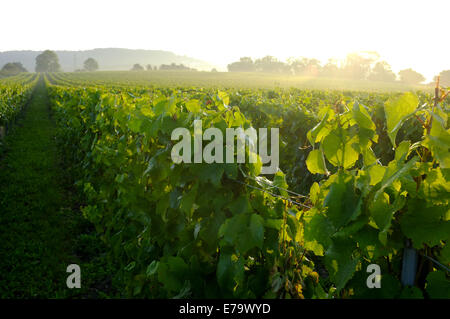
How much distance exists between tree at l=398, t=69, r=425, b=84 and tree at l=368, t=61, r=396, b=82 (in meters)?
3.15

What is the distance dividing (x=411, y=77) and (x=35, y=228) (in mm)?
104231

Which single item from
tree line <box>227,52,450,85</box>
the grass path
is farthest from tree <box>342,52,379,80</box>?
the grass path

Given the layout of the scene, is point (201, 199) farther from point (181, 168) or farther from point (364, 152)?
point (364, 152)

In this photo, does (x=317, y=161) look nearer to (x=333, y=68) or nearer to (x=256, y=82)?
(x=256, y=82)

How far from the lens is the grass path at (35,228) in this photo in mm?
4320

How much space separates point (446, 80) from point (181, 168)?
75.1 m

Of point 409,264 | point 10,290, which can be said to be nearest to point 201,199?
point 409,264

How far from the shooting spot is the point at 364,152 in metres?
1.46

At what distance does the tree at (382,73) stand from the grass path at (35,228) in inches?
3770

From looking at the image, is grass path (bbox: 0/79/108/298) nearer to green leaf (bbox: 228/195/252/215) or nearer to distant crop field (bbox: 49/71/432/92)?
green leaf (bbox: 228/195/252/215)

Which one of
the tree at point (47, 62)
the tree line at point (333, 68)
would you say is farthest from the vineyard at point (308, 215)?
the tree at point (47, 62)

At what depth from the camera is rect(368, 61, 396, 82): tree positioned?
92938 mm

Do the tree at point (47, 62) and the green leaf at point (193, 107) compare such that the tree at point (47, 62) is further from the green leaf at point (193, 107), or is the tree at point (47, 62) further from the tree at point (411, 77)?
the green leaf at point (193, 107)

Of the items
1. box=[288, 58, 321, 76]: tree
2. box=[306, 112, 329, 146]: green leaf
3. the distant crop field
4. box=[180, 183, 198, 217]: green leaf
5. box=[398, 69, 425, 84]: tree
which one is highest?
box=[288, 58, 321, 76]: tree
